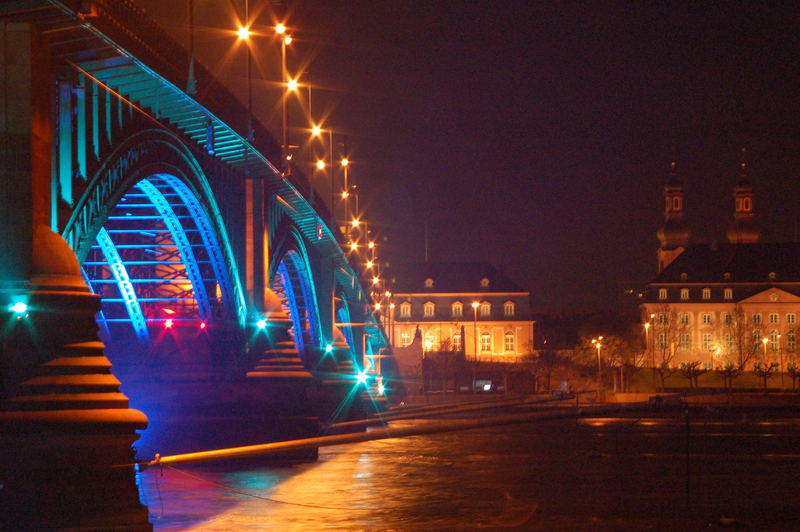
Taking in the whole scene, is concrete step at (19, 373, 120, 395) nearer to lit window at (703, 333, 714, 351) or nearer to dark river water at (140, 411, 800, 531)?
dark river water at (140, 411, 800, 531)

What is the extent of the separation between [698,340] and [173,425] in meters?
138

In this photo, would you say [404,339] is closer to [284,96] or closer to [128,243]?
[284,96]

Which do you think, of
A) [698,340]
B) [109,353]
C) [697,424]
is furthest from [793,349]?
[109,353]

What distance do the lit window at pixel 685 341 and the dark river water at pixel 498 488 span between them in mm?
124577

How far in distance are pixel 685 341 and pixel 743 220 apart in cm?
2849

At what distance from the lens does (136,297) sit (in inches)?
1538

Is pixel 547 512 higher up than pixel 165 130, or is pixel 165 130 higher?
pixel 165 130

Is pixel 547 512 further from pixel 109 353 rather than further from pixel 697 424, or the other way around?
pixel 697 424

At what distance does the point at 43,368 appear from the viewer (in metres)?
18.9

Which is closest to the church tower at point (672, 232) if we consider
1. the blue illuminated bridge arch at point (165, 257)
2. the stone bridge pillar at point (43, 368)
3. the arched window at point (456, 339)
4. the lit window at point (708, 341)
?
the lit window at point (708, 341)

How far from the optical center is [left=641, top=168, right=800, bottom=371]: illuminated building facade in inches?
6393

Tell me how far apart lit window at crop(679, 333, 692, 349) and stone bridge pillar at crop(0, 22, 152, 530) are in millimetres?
153379

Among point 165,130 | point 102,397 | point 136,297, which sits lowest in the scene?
point 102,397

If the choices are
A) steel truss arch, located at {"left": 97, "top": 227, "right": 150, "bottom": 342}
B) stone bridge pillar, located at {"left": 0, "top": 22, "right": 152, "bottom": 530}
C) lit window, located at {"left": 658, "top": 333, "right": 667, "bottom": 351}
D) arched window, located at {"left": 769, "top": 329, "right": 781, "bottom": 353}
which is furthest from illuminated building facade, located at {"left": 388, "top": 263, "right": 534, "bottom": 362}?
stone bridge pillar, located at {"left": 0, "top": 22, "right": 152, "bottom": 530}
